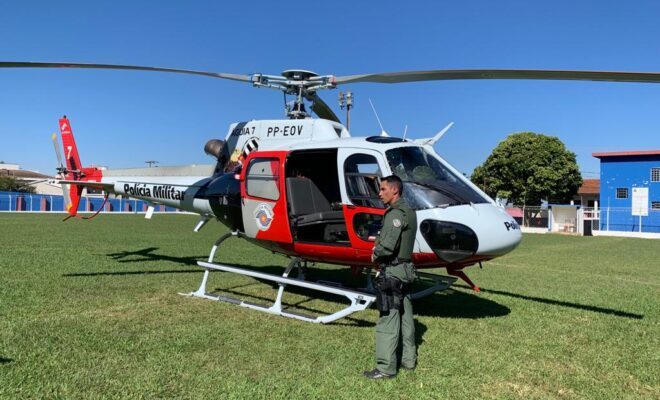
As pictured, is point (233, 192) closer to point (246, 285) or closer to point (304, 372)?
point (246, 285)

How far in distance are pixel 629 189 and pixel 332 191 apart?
4022 cm

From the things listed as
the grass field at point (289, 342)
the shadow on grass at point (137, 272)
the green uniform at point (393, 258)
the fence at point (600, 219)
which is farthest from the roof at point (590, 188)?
the green uniform at point (393, 258)

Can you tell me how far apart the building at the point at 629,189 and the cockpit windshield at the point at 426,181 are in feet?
116

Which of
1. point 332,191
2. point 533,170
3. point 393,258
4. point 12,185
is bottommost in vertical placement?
point 393,258

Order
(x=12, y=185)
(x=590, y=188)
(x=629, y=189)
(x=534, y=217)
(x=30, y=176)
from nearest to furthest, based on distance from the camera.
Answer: (x=534, y=217) → (x=629, y=189) → (x=590, y=188) → (x=12, y=185) → (x=30, y=176)

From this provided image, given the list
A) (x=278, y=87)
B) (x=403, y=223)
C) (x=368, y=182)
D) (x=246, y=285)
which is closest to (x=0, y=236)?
(x=246, y=285)

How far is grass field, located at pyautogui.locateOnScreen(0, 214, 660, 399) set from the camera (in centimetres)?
436

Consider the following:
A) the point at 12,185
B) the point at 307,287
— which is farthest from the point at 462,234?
the point at 12,185

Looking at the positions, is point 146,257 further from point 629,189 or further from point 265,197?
point 629,189

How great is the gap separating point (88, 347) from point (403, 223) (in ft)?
11.9

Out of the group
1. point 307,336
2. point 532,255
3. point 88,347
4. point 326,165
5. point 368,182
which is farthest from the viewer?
point 532,255

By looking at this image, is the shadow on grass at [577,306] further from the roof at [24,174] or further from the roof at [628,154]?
→ the roof at [24,174]

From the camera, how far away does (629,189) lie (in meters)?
39.7

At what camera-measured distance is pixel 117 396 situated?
401 centimetres
